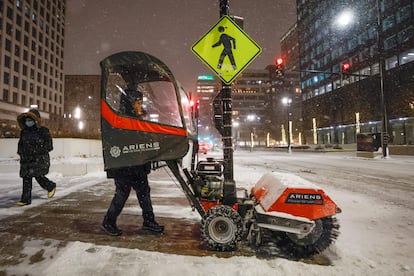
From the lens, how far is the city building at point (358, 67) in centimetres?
3266

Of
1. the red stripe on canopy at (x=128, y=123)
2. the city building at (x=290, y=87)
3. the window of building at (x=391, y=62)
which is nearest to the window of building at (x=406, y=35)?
the window of building at (x=391, y=62)

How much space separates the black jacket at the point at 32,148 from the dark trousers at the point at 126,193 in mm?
2695

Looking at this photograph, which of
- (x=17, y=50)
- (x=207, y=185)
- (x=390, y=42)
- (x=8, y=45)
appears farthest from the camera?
(x=17, y=50)

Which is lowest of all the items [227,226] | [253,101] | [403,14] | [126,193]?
[227,226]

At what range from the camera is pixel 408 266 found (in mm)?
2527

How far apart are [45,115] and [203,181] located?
65247mm

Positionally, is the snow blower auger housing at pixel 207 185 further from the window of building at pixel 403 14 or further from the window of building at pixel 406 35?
the window of building at pixel 403 14

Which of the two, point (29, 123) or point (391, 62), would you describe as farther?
point (391, 62)

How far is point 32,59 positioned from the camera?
53.3 m

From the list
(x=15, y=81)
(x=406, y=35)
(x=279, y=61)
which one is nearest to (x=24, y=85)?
(x=15, y=81)

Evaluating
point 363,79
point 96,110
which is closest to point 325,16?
point 363,79

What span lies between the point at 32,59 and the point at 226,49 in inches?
2562

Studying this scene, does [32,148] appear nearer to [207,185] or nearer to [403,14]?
[207,185]

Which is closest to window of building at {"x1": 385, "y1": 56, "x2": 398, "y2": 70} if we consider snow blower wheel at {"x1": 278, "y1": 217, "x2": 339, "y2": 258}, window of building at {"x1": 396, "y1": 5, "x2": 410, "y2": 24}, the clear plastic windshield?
window of building at {"x1": 396, "y1": 5, "x2": 410, "y2": 24}
